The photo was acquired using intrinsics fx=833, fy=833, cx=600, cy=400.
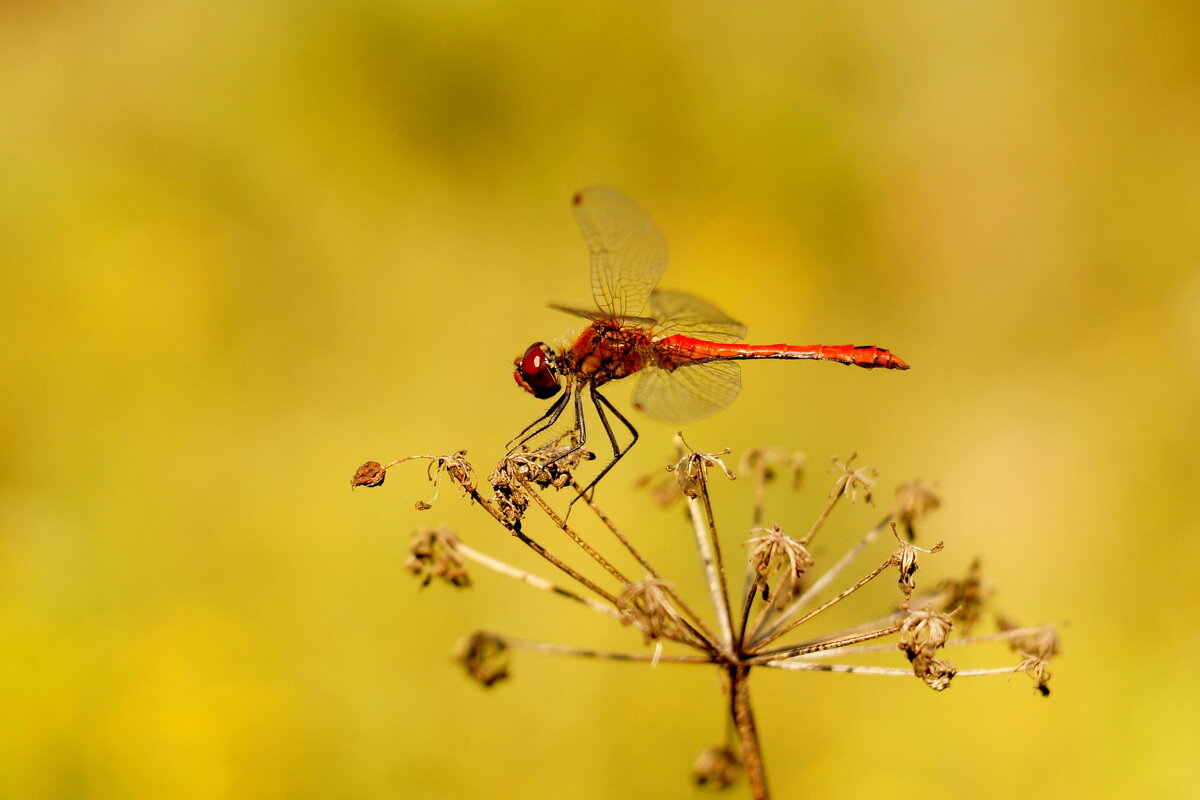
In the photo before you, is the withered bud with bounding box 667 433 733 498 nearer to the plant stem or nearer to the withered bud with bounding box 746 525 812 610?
the withered bud with bounding box 746 525 812 610

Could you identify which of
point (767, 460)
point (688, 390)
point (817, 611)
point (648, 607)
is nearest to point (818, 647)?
point (817, 611)

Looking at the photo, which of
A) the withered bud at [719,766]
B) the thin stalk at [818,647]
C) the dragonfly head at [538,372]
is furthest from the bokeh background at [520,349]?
the thin stalk at [818,647]

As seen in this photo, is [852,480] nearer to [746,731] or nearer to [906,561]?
[906,561]

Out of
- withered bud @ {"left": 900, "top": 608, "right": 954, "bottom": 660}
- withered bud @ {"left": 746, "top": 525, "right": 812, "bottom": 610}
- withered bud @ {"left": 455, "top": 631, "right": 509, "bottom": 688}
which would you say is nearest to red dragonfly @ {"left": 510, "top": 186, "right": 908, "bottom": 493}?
withered bud @ {"left": 455, "top": 631, "right": 509, "bottom": 688}

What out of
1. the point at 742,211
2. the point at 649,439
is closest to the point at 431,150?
the point at 742,211

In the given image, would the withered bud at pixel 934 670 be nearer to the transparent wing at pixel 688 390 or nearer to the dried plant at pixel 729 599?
the dried plant at pixel 729 599

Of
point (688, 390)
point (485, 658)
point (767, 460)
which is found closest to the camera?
point (485, 658)

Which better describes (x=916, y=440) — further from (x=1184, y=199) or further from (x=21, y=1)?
(x=21, y=1)
